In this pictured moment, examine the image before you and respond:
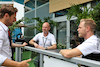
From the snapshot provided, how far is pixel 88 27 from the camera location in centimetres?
163

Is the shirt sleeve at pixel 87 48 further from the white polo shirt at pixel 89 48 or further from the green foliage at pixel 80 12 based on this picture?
the green foliage at pixel 80 12

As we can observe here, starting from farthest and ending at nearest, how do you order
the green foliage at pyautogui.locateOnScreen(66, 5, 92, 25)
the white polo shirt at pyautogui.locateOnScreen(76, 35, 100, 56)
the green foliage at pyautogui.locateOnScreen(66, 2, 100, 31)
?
1. the green foliage at pyautogui.locateOnScreen(66, 5, 92, 25)
2. the green foliage at pyautogui.locateOnScreen(66, 2, 100, 31)
3. the white polo shirt at pyautogui.locateOnScreen(76, 35, 100, 56)

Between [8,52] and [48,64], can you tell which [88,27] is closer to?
[48,64]

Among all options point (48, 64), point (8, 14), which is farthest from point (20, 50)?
point (48, 64)

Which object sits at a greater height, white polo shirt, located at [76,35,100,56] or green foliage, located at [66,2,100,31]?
green foliage, located at [66,2,100,31]

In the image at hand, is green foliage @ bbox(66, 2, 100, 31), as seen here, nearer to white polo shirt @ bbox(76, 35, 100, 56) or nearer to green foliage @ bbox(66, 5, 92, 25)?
green foliage @ bbox(66, 5, 92, 25)

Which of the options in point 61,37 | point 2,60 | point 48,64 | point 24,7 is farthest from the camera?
point 24,7

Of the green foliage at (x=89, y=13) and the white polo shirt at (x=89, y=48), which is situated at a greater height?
the green foliage at (x=89, y=13)

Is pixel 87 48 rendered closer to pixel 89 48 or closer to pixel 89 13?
pixel 89 48

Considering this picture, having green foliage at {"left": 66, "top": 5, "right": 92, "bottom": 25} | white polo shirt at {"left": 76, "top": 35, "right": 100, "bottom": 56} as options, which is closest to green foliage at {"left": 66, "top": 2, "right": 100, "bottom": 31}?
green foliage at {"left": 66, "top": 5, "right": 92, "bottom": 25}

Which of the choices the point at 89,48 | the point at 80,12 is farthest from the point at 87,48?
the point at 80,12

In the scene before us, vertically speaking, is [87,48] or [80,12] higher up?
[80,12]

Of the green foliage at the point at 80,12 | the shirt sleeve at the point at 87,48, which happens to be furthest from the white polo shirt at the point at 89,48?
the green foliage at the point at 80,12

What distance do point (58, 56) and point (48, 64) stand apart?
0.73 feet
